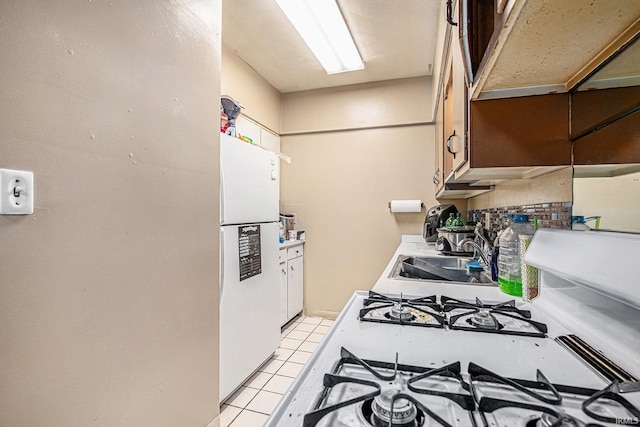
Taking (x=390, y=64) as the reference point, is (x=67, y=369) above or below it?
below

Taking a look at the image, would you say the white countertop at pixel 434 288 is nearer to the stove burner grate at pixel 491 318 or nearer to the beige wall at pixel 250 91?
the stove burner grate at pixel 491 318

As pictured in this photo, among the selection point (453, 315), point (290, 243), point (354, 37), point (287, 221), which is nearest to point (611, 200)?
point (453, 315)

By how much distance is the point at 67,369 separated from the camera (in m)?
0.94

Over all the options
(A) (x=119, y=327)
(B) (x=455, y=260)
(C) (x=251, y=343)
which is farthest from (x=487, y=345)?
(C) (x=251, y=343)

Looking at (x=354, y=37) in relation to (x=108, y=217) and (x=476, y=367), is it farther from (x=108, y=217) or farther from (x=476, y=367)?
(x=476, y=367)

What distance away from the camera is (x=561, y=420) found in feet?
1.34

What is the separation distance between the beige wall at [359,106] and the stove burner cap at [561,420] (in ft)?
9.61

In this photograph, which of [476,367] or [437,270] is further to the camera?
[437,270]

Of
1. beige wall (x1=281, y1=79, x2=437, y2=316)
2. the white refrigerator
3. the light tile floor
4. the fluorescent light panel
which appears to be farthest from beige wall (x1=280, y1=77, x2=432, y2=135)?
the light tile floor

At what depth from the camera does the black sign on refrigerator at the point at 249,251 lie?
1.93 metres

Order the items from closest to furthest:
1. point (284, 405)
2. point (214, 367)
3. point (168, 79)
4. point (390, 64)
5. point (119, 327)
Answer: point (284, 405) → point (119, 327) → point (168, 79) → point (214, 367) → point (390, 64)

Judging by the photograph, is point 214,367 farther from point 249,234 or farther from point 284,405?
point 284,405

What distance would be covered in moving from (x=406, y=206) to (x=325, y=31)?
1.67m

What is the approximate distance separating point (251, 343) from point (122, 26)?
180 centimetres
